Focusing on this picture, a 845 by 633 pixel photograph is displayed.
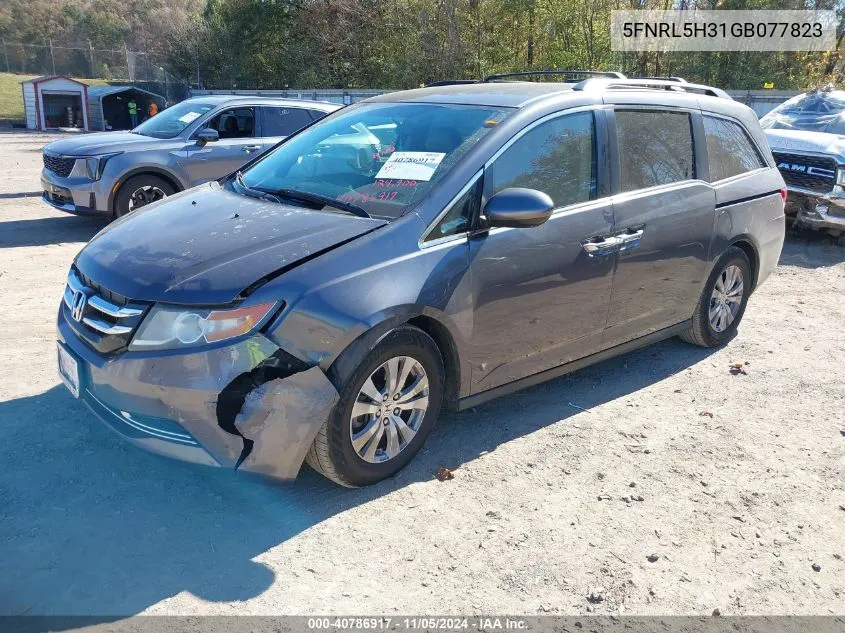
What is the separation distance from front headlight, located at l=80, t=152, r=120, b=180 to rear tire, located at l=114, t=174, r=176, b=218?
0.30 m

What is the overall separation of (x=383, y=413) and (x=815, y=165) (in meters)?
7.90

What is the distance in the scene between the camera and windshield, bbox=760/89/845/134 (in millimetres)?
9930

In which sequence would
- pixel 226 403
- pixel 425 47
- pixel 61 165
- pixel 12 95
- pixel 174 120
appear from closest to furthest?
pixel 226 403 → pixel 61 165 → pixel 174 120 → pixel 425 47 → pixel 12 95

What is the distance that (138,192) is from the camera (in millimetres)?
8664

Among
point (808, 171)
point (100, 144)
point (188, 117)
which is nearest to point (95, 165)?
point (100, 144)

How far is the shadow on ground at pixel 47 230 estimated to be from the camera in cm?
832

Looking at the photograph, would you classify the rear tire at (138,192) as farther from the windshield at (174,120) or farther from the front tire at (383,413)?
the front tire at (383,413)

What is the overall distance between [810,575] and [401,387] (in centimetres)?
192

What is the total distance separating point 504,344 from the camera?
148 inches

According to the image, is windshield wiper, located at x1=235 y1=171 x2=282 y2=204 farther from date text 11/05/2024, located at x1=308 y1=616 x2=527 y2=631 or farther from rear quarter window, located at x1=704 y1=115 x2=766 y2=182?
rear quarter window, located at x1=704 y1=115 x2=766 y2=182

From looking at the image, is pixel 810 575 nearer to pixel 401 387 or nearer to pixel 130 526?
pixel 401 387

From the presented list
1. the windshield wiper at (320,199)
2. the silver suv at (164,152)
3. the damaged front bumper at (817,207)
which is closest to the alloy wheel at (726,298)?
the windshield wiper at (320,199)

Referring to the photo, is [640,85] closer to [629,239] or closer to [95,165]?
[629,239]

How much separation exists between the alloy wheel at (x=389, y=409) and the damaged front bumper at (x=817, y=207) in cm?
Result: 747
